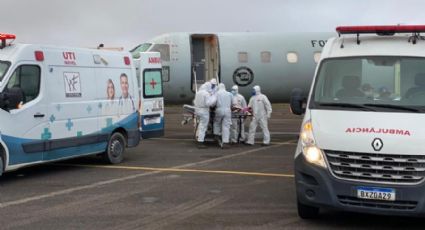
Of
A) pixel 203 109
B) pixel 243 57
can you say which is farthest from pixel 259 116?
pixel 243 57

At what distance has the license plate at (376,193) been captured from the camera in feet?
20.9

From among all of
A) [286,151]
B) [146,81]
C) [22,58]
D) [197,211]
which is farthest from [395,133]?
[146,81]

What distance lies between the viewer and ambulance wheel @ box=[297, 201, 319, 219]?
7.23 metres

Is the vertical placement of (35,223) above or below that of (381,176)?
below

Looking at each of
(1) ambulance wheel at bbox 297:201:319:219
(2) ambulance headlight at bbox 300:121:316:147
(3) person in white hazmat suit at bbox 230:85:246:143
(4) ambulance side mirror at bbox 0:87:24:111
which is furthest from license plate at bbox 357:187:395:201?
(3) person in white hazmat suit at bbox 230:85:246:143

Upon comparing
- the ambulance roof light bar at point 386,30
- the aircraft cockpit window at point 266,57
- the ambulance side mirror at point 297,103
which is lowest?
the ambulance side mirror at point 297,103

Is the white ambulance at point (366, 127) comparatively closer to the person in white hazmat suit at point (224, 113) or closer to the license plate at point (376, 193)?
the license plate at point (376, 193)

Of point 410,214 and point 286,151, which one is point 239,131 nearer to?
point 286,151

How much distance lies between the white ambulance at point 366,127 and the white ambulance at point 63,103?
4.95 meters

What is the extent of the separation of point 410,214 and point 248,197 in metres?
2.96

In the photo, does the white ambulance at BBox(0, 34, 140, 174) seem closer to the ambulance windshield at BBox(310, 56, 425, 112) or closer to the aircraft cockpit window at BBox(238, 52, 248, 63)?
the ambulance windshield at BBox(310, 56, 425, 112)

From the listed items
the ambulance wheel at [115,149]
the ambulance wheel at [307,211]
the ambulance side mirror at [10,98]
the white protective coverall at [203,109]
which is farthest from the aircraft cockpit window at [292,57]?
the ambulance wheel at [307,211]

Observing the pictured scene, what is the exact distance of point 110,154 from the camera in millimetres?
12477

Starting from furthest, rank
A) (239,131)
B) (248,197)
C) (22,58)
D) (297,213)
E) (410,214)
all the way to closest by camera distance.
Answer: (239,131)
(22,58)
(248,197)
(297,213)
(410,214)
